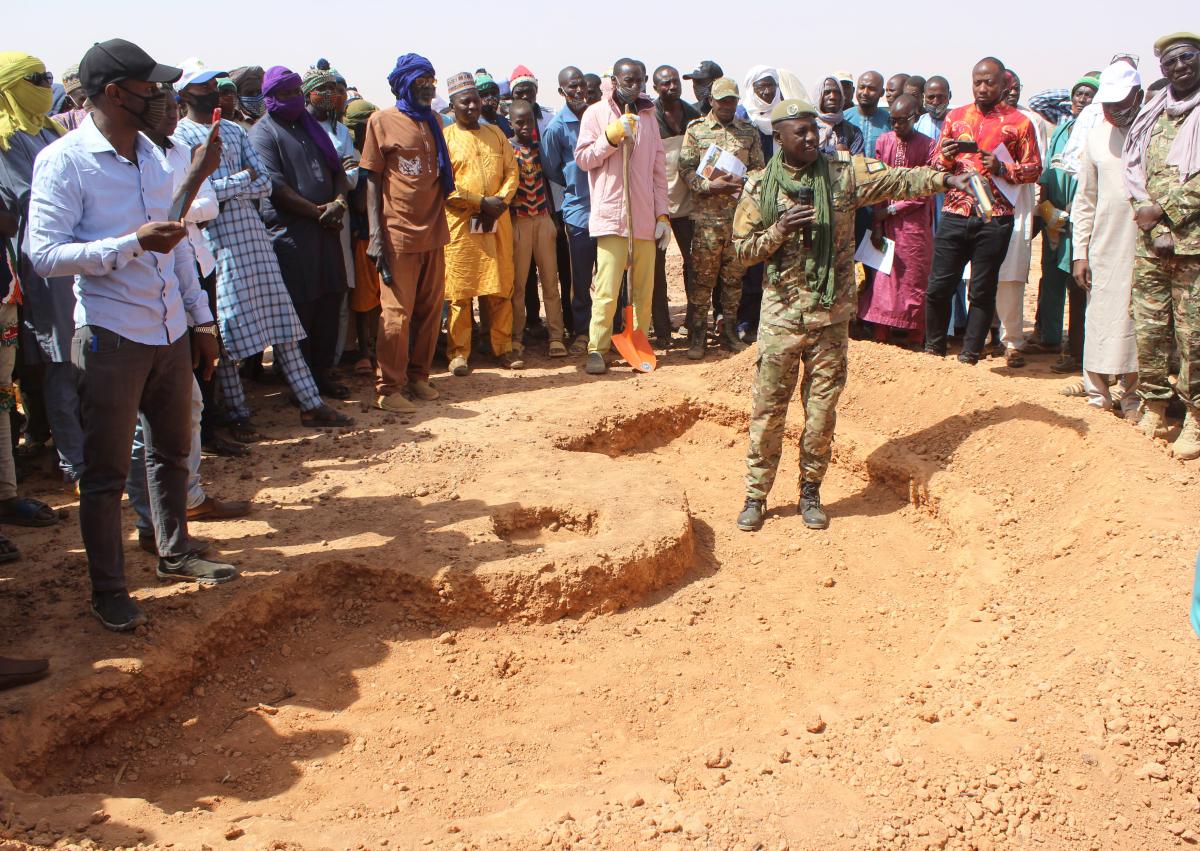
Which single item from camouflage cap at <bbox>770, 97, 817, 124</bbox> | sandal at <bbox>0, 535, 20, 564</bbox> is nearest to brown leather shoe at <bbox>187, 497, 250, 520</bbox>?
sandal at <bbox>0, 535, 20, 564</bbox>

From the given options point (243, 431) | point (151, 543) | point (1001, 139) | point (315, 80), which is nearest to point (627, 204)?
point (315, 80)

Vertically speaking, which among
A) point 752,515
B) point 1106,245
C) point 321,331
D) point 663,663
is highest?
point 1106,245

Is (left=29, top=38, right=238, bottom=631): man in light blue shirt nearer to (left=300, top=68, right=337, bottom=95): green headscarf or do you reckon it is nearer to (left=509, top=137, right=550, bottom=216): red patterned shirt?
(left=300, top=68, right=337, bottom=95): green headscarf

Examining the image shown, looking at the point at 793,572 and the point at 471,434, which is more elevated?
the point at 471,434

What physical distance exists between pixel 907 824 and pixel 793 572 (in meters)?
2.22

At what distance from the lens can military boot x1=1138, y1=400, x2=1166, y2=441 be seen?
6066 mm

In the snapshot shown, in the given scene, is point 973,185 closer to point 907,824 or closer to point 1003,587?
point 1003,587

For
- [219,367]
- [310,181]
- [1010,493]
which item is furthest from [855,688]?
[310,181]

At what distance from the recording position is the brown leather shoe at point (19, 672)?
12.0ft

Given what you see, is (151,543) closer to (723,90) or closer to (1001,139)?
(723,90)

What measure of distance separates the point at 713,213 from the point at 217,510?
4.50m

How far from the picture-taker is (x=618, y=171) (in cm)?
769

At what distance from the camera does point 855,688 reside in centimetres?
424

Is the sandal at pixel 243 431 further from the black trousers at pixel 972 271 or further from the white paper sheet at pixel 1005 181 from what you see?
the white paper sheet at pixel 1005 181
